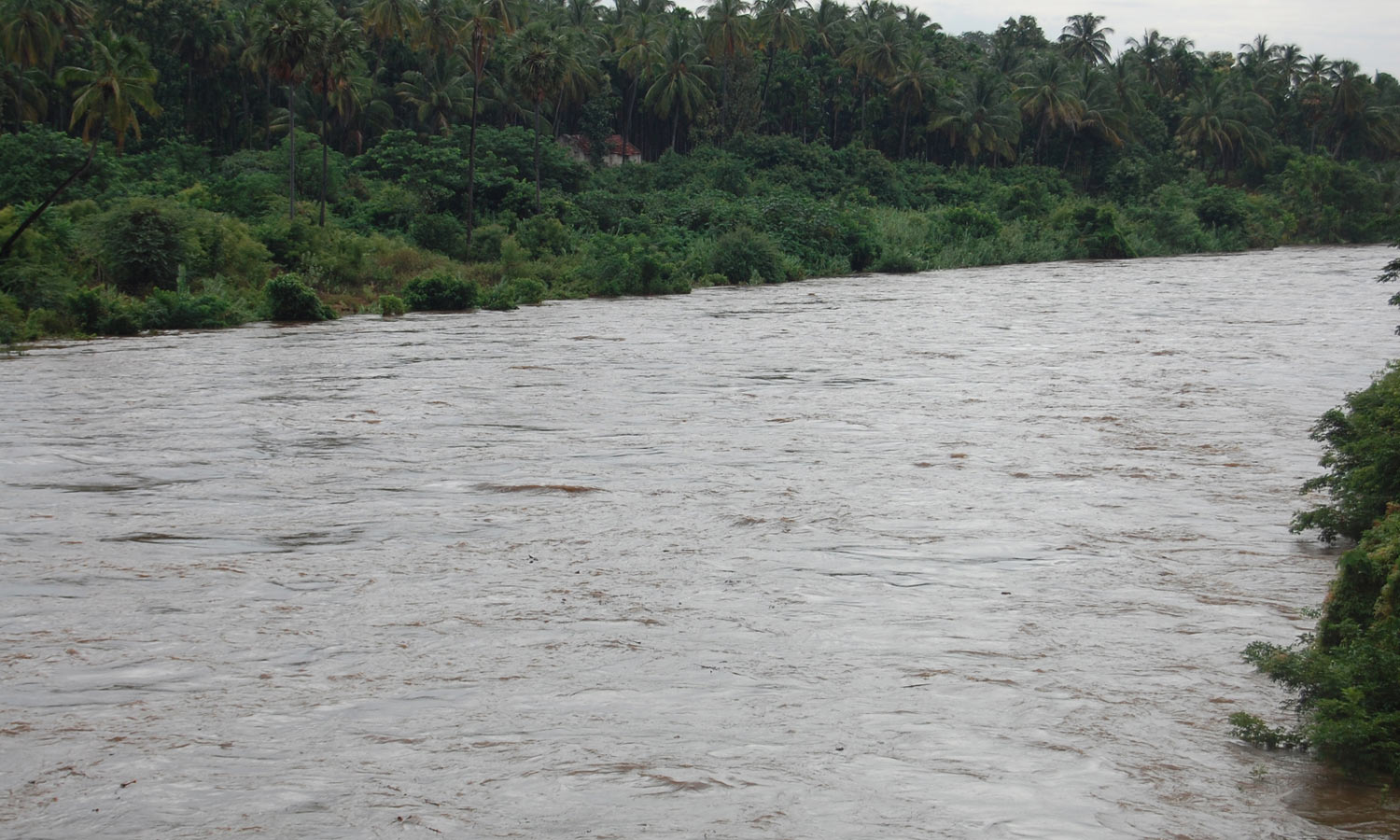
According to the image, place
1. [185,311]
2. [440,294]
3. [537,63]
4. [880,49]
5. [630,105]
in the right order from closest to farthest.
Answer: [185,311]
[440,294]
[537,63]
[630,105]
[880,49]

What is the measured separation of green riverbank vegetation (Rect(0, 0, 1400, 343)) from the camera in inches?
1366

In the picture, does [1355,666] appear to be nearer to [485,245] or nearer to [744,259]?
[485,245]

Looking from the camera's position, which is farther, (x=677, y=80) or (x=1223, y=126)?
(x=1223, y=126)

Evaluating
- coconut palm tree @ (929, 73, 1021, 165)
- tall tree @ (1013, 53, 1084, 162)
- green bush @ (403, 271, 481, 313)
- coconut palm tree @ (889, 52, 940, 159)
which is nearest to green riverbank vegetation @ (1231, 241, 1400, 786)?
green bush @ (403, 271, 481, 313)

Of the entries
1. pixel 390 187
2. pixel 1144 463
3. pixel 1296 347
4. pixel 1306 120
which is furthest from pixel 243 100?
pixel 1306 120

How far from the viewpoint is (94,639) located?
7789 mm

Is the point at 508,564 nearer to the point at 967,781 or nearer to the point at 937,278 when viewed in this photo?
the point at 967,781

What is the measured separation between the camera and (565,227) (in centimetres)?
4769

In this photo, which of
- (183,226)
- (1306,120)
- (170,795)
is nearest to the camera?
(170,795)

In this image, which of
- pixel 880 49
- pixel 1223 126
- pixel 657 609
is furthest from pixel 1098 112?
pixel 657 609

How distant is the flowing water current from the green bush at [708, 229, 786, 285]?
27.5m

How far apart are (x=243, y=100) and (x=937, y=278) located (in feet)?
106

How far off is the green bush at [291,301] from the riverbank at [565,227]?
2.6 inches

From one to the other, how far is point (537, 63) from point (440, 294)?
11900 millimetres
